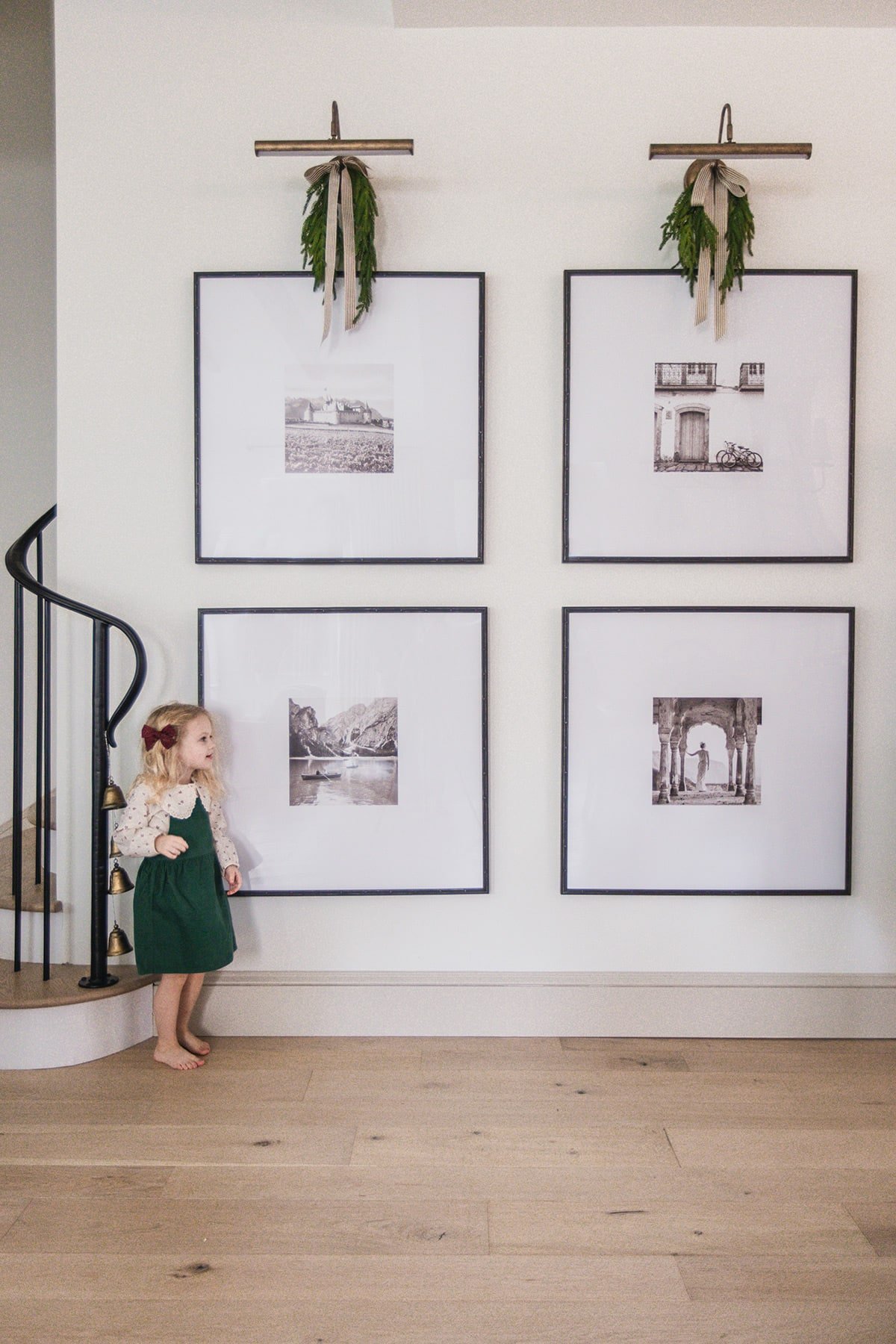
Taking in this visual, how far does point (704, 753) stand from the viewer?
2.50 metres

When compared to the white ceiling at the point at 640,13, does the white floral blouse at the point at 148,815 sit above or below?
below

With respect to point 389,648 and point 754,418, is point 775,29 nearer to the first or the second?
point 754,418

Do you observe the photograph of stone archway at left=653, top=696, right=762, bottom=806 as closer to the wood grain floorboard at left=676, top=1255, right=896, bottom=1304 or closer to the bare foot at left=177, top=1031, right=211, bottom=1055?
the wood grain floorboard at left=676, top=1255, right=896, bottom=1304

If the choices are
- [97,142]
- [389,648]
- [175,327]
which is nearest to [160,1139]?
[389,648]

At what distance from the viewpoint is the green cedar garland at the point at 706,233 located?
7.68ft

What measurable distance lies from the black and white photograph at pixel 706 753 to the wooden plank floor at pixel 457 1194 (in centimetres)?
47

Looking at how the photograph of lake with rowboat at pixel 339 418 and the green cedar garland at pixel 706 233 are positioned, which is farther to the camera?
the photograph of lake with rowboat at pixel 339 418

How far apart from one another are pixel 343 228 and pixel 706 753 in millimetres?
1629

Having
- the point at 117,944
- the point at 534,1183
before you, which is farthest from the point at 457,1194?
the point at 117,944

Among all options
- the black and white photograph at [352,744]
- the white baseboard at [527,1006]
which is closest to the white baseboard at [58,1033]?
the white baseboard at [527,1006]

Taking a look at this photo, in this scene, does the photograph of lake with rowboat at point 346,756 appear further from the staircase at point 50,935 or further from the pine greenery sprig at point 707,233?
the pine greenery sprig at point 707,233

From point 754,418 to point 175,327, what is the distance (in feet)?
5.06

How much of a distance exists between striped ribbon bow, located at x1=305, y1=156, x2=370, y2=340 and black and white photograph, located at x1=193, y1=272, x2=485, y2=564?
4.4 inches

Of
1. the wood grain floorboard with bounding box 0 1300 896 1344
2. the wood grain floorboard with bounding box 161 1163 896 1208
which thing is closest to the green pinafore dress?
the wood grain floorboard with bounding box 161 1163 896 1208
